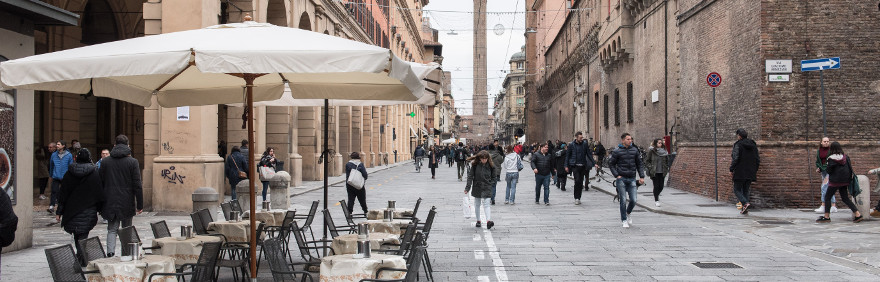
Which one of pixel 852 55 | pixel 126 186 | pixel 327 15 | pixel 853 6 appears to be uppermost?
pixel 327 15

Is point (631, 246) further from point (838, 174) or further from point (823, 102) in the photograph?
point (823, 102)

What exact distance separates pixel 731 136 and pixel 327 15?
58.8ft

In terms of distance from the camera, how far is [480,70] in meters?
84.3

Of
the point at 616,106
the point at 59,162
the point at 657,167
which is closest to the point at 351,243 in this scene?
the point at 59,162

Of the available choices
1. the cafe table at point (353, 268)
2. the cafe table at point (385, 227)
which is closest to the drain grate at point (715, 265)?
the cafe table at point (385, 227)

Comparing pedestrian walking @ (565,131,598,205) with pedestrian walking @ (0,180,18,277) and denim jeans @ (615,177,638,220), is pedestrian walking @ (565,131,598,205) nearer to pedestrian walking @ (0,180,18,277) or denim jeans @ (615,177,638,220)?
denim jeans @ (615,177,638,220)

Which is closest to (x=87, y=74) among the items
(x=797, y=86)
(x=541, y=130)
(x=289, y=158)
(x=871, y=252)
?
(x=871, y=252)

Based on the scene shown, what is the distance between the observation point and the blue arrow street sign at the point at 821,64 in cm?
1433

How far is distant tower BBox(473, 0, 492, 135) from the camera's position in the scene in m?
83.4

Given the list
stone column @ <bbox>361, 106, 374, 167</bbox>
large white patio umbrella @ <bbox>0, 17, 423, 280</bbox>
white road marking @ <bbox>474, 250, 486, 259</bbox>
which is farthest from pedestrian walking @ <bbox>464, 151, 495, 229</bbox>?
stone column @ <bbox>361, 106, 374, 167</bbox>

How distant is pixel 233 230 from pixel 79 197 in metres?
1.84

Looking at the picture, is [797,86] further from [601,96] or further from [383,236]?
[601,96]

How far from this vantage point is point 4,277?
27.2ft

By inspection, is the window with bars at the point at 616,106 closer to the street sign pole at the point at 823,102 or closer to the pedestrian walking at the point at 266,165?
the street sign pole at the point at 823,102
